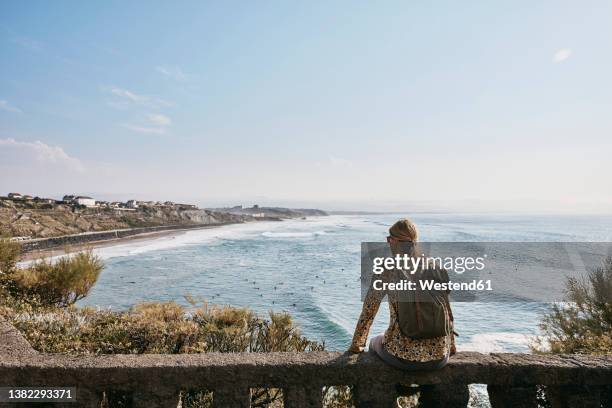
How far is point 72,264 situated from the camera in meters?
8.81

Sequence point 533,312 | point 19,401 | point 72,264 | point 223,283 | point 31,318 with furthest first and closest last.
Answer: point 223,283, point 533,312, point 72,264, point 31,318, point 19,401

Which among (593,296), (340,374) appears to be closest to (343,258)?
(593,296)

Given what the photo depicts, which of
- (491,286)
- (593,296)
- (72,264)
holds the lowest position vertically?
(491,286)

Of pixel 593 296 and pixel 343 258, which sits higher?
pixel 593 296

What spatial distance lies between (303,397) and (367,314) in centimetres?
76

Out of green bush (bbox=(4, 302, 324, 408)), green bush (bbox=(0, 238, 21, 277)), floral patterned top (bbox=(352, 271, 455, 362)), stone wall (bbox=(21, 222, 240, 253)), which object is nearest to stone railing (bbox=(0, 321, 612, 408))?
floral patterned top (bbox=(352, 271, 455, 362))

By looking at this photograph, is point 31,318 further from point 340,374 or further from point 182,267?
point 182,267

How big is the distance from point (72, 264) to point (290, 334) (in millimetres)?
6407

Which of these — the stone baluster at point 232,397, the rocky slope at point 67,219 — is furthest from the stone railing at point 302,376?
the rocky slope at point 67,219

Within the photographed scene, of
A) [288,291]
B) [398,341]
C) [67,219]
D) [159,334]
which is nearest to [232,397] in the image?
[398,341]

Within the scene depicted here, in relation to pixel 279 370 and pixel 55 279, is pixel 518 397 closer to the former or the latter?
pixel 279 370

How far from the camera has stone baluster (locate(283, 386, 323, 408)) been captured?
8.51ft

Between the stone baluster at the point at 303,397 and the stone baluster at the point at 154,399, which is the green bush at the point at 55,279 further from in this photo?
the stone baluster at the point at 303,397

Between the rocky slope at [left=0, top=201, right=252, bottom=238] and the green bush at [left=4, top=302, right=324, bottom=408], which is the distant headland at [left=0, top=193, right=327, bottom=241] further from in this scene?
the green bush at [left=4, top=302, right=324, bottom=408]
